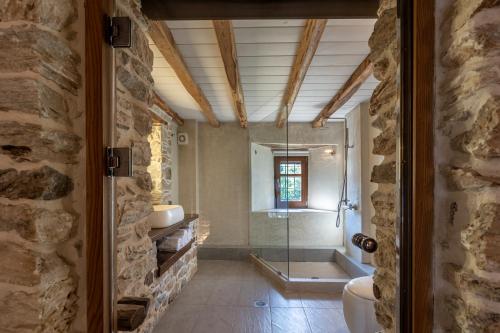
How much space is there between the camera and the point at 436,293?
694 millimetres

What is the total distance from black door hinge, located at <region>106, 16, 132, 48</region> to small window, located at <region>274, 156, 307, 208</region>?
3.18 meters

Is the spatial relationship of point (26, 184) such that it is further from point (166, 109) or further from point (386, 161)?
point (166, 109)

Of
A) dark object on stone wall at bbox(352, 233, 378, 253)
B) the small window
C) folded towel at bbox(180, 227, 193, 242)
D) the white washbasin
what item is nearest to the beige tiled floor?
folded towel at bbox(180, 227, 193, 242)

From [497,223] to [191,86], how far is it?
6.79 ft

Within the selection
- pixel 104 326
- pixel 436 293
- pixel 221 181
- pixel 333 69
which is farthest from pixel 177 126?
pixel 436 293

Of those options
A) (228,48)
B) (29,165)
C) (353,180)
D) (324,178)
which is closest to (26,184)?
(29,165)

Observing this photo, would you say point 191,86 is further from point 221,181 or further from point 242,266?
point 242,266

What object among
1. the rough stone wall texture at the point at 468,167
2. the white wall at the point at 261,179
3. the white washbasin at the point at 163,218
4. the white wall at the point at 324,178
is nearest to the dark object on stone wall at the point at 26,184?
the rough stone wall texture at the point at 468,167

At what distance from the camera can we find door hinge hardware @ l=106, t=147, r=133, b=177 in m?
0.78

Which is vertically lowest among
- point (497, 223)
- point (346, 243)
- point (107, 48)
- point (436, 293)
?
point (346, 243)

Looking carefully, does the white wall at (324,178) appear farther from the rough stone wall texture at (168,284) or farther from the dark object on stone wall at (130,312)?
the dark object on stone wall at (130,312)

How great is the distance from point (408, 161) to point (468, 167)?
5.3 inches

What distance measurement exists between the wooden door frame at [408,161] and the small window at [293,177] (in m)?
3.12

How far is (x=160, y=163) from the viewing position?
9.59ft
